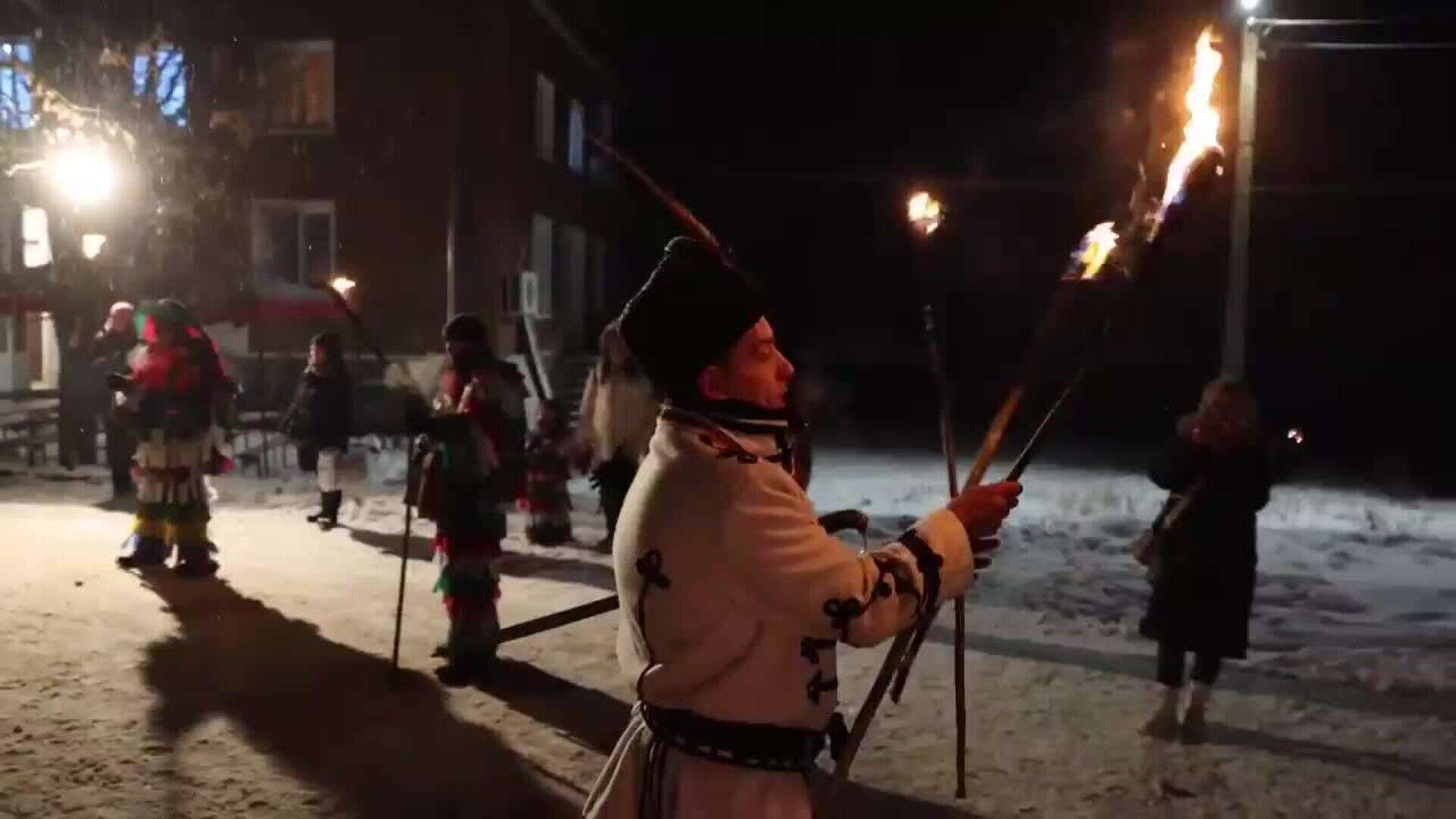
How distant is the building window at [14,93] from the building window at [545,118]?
862 centimetres

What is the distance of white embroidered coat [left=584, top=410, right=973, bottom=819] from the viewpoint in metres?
2.63

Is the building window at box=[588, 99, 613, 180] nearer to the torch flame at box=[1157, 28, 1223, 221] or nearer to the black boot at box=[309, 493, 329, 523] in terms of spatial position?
the black boot at box=[309, 493, 329, 523]

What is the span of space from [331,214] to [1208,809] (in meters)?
19.9

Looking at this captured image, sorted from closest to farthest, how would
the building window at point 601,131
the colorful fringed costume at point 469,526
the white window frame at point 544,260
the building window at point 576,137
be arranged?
1. the colorful fringed costume at point 469,526
2. the white window frame at point 544,260
3. the building window at point 576,137
4. the building window at point 601,131

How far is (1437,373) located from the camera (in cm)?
2745

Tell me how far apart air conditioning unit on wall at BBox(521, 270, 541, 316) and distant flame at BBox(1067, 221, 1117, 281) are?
779 inches

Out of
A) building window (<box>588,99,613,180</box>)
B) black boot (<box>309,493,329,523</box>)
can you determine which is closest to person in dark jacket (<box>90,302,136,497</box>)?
black boot (<box>309,493,329,523</box>)

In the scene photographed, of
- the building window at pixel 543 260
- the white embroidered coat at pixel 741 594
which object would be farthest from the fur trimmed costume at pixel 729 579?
the building window at pixel 543 260

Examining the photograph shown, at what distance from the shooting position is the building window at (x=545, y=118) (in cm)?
2486

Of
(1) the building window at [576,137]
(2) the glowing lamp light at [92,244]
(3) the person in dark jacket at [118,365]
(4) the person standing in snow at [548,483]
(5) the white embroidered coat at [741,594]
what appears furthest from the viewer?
(1) the building window at [576,137]

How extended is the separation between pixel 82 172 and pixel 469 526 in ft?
37.4

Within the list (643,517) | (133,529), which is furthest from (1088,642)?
(133,529)

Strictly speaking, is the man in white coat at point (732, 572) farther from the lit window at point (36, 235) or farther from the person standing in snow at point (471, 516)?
the lit window at point (36, 235)

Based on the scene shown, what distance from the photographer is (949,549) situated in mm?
2832
